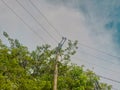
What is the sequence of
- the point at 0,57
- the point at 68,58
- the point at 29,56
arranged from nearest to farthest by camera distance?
the point at 0,57
the point at 29,56
the point at 68,58

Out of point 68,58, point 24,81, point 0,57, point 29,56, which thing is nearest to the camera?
point 24,81

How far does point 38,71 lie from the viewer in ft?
140

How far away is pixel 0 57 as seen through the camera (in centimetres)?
3631

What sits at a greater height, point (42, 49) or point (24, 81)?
point (42, 49)

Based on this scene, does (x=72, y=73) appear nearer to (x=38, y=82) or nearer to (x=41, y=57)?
(x=41, y=57)

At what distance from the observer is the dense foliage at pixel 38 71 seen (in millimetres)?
33531

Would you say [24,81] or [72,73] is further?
[72,73]

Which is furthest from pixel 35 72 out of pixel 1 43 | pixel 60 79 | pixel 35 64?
pixel 1 43

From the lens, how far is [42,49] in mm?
44812

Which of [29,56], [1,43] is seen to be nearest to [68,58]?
[29,56]

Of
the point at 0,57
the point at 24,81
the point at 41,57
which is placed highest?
the point at 41,57

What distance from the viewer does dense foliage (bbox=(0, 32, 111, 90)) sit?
1320 inches

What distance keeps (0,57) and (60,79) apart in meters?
10.0

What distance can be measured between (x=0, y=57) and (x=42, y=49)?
977 cm
